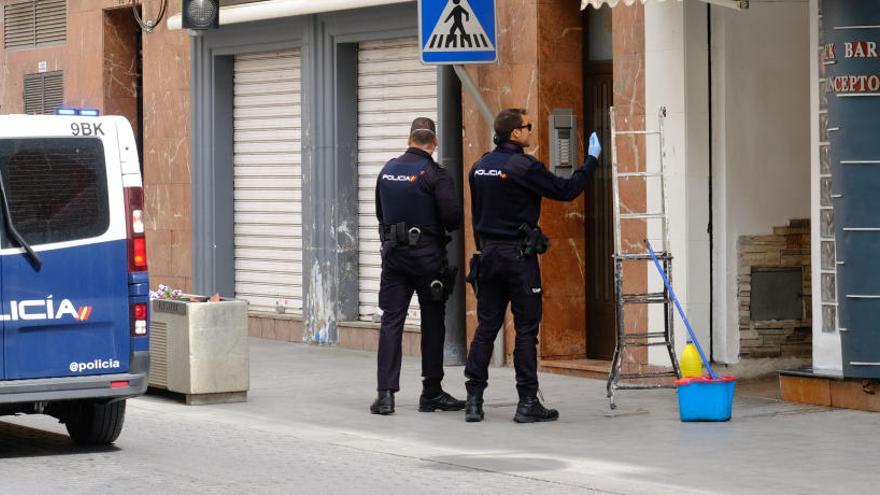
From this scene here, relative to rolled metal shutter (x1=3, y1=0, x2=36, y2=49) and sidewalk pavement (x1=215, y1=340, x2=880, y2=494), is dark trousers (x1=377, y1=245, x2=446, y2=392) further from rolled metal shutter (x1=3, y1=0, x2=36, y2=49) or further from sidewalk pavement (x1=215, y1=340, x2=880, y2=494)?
rolled metal shutter (x1=3, y1=0, x2=36, y2=49)

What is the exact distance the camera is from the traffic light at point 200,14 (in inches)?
645

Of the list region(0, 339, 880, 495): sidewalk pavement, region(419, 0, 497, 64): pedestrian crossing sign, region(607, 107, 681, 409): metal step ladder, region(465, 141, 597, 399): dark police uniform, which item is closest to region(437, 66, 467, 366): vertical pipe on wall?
region(419, 0, 497, 64): pedestrian crossing sign

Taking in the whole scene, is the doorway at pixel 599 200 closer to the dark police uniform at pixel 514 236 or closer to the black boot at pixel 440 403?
the black boot at pixel 440 403

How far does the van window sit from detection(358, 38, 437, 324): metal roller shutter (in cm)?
627

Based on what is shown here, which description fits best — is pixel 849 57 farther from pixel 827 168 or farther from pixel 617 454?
pixel 617 454

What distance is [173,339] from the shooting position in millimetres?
13445

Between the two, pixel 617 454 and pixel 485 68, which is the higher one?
pixel 485 68

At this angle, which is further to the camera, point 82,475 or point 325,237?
point 325,237

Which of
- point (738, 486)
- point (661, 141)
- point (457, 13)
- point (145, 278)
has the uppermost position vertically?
point (457, 13)

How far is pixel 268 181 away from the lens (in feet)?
62.7

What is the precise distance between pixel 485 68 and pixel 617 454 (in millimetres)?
5822

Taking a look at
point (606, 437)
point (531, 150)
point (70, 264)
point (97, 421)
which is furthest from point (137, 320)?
point (531, 150)

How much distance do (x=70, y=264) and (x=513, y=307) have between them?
2916 mm

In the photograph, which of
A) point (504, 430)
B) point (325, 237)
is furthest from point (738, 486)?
point (325, 237)
